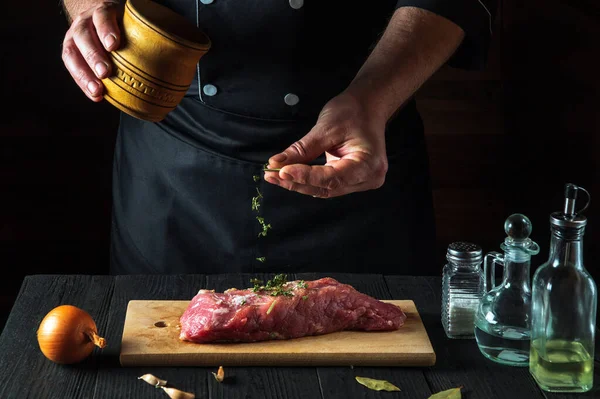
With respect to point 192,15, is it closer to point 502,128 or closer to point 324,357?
point 324,357

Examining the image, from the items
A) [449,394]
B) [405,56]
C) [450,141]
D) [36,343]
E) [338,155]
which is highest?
[405,56]

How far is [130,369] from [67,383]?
119mm

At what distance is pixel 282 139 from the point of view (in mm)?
2330

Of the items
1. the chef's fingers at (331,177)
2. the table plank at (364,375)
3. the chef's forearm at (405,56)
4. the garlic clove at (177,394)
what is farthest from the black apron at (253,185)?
the garlic clove at (177,394)

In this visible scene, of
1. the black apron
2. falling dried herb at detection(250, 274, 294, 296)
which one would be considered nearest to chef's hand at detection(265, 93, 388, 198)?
falling dried herb at detection(250, 274, 294, 296)

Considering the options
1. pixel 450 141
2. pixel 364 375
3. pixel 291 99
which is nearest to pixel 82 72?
pixel 291 99

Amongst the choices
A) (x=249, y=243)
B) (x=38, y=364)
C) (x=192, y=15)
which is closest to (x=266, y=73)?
(x=192, y=15)

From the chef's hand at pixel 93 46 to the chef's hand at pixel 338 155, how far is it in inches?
15.0

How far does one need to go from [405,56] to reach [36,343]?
40.4 inches

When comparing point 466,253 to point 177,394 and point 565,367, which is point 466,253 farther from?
point 177,394

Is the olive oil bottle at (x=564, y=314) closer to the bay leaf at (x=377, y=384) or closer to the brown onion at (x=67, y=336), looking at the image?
the bay leaf at (x=377, y=384)

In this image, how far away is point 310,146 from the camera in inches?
73.1

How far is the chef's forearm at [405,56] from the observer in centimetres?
209

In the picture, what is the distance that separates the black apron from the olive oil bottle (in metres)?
0.75
